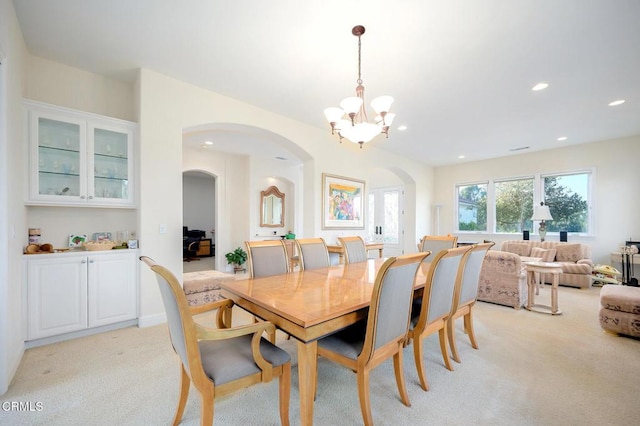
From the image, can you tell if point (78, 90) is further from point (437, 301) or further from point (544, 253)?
point (544, 253)

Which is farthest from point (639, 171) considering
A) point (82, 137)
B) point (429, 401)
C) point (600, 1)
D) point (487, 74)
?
point (82, 137)

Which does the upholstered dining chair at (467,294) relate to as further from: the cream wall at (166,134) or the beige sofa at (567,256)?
the beige sofa at (567,256)

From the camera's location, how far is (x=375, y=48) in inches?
97.6

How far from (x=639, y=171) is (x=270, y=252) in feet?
22.9

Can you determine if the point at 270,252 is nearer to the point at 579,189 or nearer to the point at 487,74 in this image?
the point at 487,74

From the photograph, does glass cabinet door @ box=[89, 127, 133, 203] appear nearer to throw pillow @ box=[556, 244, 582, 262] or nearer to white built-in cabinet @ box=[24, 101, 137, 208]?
white built-in cabinet @ box=[24, 101, 137, 208]

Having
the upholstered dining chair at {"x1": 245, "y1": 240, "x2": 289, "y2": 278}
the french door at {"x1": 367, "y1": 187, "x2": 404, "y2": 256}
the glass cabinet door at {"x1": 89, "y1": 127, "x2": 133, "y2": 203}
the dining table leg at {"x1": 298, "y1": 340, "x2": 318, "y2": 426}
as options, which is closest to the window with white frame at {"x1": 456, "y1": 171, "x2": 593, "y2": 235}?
the french door at {"x1": 367, "y1": 187, "x2": 404, "y2": 256}

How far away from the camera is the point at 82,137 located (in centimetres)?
275

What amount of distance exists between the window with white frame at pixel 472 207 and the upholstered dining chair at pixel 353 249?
4.95 m

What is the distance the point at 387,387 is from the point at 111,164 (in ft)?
11.4

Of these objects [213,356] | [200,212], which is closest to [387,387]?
[213,356]

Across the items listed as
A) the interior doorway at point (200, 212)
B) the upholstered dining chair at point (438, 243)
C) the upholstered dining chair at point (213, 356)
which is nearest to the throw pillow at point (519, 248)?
the upholstered dining chair at point (438, 243)

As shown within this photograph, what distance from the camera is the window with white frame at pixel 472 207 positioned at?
6879 millimetres

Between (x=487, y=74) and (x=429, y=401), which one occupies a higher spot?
(x=487, y=74)
